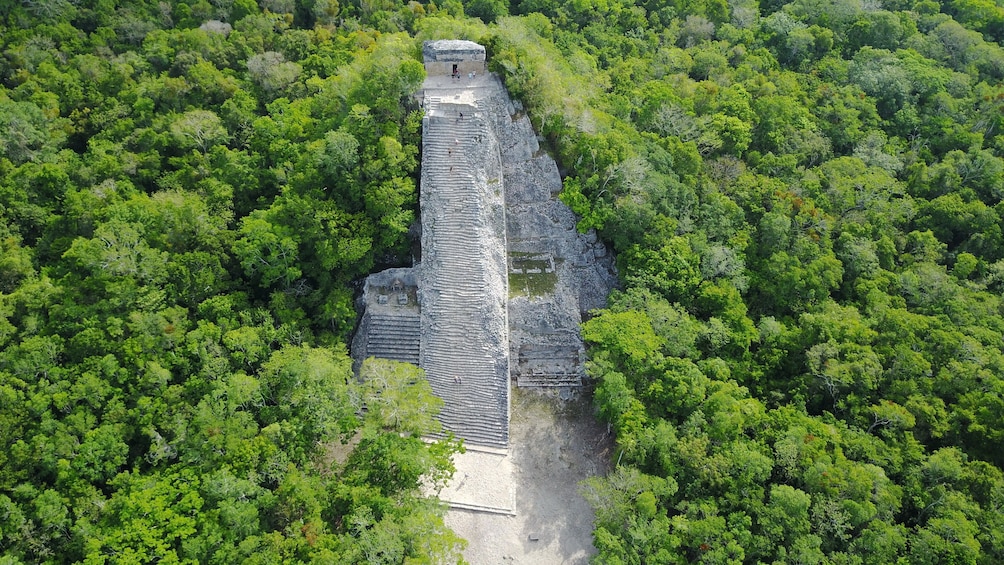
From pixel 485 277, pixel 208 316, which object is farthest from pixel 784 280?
pixel 208 316

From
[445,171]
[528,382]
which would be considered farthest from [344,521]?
[445,171]

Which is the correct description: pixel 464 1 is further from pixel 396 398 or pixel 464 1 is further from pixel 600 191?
pixel 396 398

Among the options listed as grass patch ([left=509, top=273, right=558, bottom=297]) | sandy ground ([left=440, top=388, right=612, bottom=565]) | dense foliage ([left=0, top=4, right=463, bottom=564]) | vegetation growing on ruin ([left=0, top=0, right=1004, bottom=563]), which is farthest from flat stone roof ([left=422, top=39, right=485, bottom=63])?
sandy ground ([left=440, top=388, right=612, bottom=565])

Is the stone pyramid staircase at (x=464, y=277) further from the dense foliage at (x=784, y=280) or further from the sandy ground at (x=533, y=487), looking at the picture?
the dense foliage at (x=784, y=280)

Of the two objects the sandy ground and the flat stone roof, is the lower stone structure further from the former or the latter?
the flat stone roof

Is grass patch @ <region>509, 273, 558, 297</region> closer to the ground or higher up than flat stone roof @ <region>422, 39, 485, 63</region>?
closer to the ground

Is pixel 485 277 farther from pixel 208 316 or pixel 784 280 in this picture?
Result: pixel 784 280
